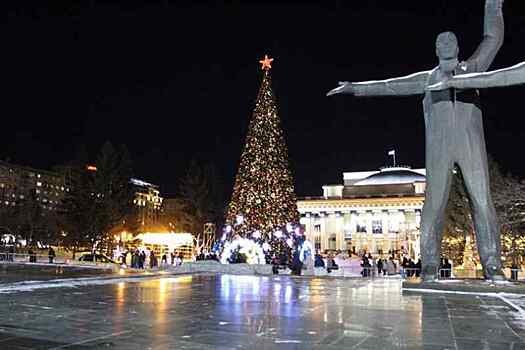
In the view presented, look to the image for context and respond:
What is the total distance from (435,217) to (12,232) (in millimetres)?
64731

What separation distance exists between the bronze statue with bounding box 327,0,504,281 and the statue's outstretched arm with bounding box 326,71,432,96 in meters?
0.12

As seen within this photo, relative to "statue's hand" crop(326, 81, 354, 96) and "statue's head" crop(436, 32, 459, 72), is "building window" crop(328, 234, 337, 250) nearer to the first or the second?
"statue's hand" crop(326, 81, 354, 96)

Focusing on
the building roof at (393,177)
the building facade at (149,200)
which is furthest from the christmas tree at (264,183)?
the building roof at (393,177)

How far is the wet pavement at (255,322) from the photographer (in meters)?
6.39

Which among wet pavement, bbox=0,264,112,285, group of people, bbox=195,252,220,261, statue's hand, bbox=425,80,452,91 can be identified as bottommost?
wet pavement, bbox=0,264,112,285

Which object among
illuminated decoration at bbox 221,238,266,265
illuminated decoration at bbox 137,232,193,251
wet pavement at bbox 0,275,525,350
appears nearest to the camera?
wet pavement at bbox 0,275,525,350

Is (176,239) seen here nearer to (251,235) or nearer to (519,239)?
(251,235)

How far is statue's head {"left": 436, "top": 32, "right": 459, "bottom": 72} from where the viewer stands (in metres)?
14.0

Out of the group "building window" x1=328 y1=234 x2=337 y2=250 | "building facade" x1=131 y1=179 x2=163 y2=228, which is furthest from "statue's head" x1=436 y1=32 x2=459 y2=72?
"building window" x1=328 y1=234 x2=337 y2=250

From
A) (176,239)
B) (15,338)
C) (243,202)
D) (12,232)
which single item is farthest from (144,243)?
(15,338)

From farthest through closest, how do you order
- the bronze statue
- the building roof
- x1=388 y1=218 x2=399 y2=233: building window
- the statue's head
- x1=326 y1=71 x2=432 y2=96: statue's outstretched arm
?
the building roof
x1=388 y1=218 x2=399 y2=233: building window
x1=326 y1=71 x2=432 y2=96: statue's outstretched arm
the statue's head
the bronze statue

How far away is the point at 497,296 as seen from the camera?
40.1 feet

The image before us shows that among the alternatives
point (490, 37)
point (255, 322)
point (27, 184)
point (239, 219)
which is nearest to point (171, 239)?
point (239, 219)

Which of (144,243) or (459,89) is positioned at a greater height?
(459,89)
